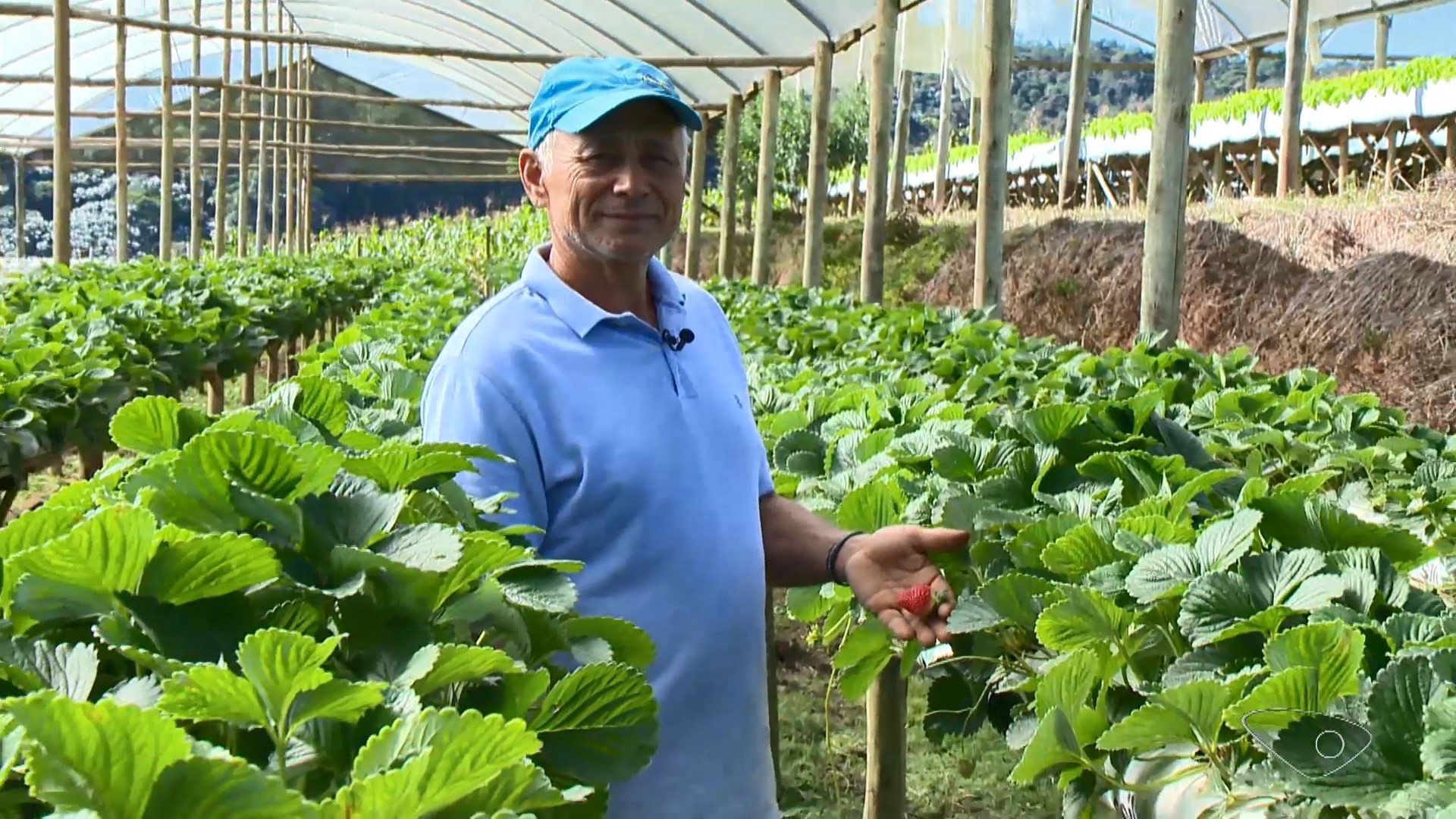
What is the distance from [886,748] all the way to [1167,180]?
14.9ft

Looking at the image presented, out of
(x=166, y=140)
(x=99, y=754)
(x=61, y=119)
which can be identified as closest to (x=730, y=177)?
(x=166, y=140)

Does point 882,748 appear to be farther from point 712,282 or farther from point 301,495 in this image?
point 712,282

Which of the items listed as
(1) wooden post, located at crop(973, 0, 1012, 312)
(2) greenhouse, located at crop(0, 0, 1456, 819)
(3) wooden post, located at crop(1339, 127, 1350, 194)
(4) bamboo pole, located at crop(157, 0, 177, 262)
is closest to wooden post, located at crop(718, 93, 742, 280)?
(4) bamboo pole, located at crop(157, 0, 177, 262)

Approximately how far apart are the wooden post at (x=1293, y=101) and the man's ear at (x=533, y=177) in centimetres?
1303

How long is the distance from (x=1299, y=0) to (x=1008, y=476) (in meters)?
13.6

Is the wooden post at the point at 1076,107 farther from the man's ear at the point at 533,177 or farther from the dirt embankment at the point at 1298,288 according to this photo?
the man's ear at the point at 533,177

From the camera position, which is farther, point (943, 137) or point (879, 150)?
point (943, 137)

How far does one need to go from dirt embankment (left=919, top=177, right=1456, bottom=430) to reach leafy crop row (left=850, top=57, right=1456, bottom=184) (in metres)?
1.39

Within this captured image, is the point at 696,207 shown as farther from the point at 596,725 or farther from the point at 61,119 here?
the point at 596,725

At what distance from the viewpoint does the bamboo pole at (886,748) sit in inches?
136

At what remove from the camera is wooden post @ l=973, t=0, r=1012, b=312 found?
10.0m

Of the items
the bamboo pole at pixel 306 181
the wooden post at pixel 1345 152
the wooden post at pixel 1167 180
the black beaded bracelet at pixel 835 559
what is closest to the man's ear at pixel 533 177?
the black beaded bracelet at pixel 835 559
